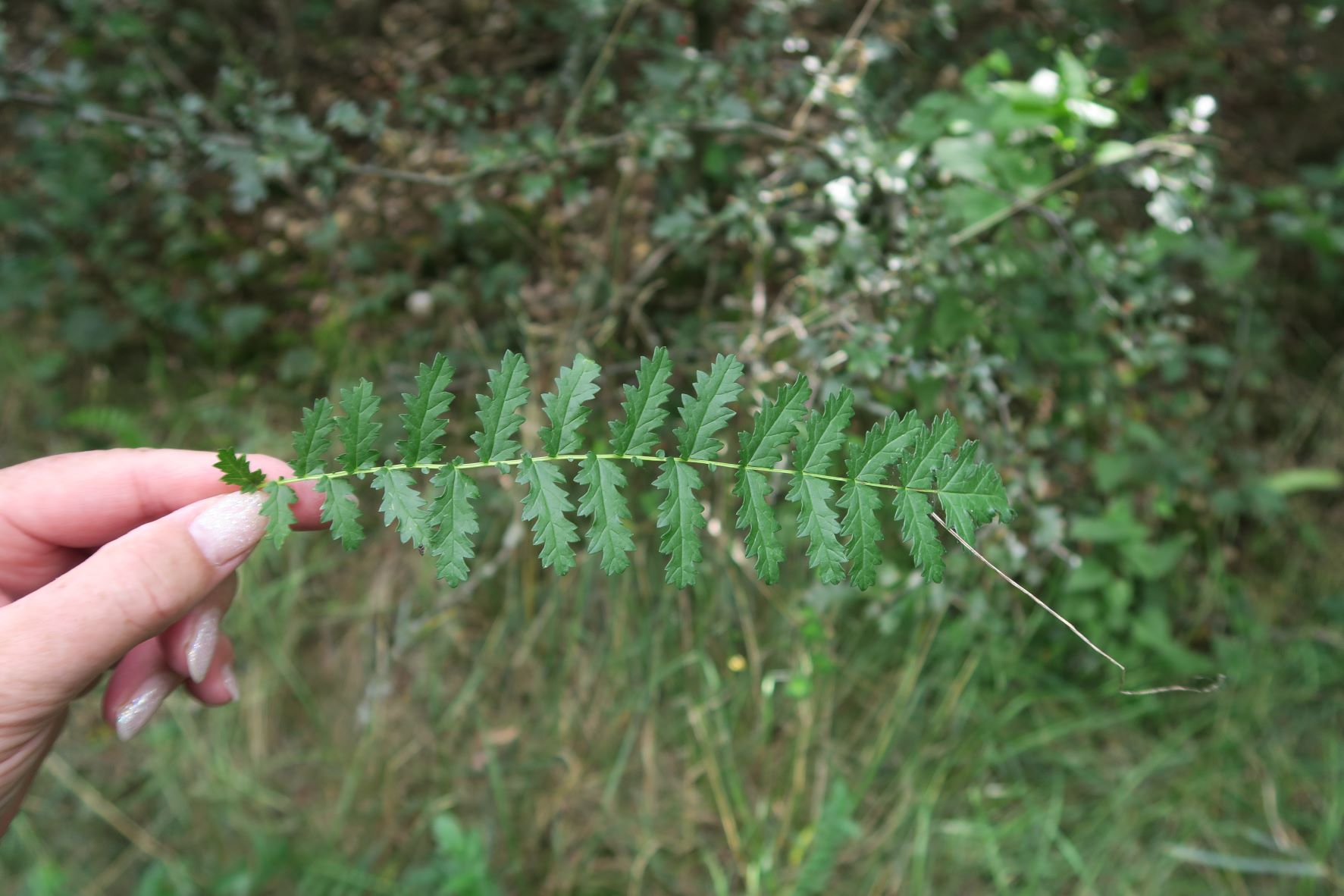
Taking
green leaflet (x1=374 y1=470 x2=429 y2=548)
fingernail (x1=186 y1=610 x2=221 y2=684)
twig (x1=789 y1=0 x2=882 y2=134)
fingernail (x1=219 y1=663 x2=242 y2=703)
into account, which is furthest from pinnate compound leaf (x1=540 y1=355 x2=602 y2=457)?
twig (x1=789 y1=0 x2=882 y2=134)

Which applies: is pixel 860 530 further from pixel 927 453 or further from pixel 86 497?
pixel 86 497

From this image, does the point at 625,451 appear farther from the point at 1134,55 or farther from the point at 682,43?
the point at 1134,55

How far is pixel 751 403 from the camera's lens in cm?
240

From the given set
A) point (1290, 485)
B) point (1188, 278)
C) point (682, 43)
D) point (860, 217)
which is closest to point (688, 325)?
point (860, 217)

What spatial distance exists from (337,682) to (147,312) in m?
1.63

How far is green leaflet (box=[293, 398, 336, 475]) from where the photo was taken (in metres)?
1.10

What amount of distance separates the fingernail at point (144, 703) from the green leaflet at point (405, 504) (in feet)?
2.73

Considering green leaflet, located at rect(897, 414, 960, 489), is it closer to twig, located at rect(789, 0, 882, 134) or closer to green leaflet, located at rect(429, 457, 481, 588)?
green leaflet, located at rect(429, 457, 481, 588)

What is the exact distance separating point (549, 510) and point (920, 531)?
45cm

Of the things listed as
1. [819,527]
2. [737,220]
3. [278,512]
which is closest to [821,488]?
[819,527]

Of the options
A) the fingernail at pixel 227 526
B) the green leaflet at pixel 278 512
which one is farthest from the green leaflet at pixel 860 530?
the fingernail at pixel 227 526

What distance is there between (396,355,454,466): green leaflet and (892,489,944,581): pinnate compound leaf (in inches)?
22.7

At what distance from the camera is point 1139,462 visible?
2805 mm

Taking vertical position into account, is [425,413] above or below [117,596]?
above
